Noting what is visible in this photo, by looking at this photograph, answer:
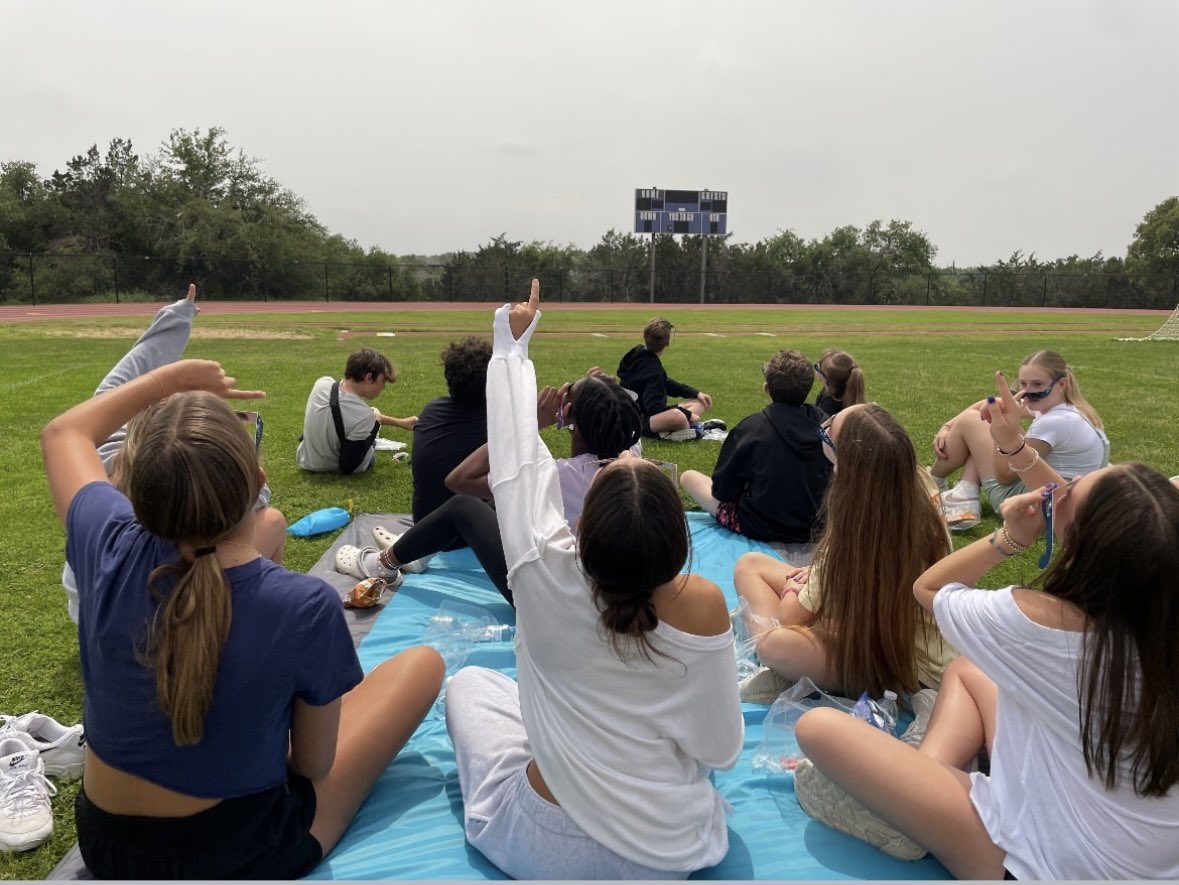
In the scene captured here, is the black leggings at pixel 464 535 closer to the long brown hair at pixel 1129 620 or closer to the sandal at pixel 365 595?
the sandal at pixel 365 595

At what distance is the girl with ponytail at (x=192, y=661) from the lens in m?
1.85

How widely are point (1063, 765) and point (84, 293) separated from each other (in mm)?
43129

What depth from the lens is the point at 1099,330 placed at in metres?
26.7

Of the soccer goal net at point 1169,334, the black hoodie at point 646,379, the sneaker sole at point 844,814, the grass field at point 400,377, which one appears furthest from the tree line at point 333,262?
the sneaker sole at point 844,814

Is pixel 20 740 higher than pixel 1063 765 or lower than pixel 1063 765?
lower


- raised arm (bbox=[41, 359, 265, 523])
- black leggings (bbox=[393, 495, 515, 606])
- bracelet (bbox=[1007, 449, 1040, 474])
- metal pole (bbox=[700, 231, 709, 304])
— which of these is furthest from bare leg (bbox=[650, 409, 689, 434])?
metal pole (bbox=[700, 231, 709, 304])

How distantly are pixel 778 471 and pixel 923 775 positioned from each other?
3087 mm

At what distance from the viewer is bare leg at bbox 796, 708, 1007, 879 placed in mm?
2230

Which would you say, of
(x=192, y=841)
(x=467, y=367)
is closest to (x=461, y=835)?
(x=192, y=841)

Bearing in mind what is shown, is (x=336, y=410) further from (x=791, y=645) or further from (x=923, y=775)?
(x=923, y=775)

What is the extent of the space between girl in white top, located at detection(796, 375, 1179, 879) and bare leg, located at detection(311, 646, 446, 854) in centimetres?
134

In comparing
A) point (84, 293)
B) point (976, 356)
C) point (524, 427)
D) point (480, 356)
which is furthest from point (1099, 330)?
point (84, 293)

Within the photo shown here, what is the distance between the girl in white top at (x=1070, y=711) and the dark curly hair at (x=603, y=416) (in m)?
1.71

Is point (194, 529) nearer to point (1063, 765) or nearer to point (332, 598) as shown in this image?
point (332, 598)
